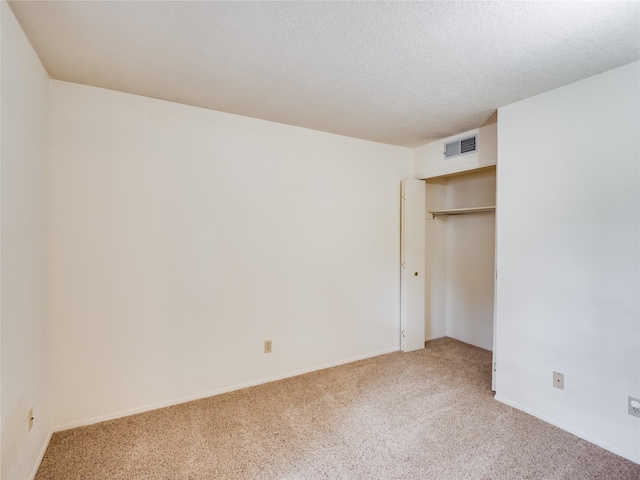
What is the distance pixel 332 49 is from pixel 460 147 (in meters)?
2.10

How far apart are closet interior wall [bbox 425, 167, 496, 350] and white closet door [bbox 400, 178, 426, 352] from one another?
38 cm

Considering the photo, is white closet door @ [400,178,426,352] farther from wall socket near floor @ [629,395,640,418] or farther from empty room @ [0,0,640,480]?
wall socket near floor @ [629,395,640,418]

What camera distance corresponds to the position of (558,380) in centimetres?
232

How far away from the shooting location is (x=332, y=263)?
3.38 m

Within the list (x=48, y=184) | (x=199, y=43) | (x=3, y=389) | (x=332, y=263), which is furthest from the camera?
(x=332, y=263)

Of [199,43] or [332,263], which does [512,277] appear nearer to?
[332,263]

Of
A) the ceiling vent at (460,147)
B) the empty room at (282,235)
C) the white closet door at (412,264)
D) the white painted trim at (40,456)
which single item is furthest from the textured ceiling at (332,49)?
the white painted trim at (40,456)

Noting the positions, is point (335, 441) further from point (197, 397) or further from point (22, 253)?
point (22, 253)

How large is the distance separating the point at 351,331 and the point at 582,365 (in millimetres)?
1997

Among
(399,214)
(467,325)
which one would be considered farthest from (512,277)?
(467,325)

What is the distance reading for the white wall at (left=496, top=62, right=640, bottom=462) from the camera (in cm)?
199

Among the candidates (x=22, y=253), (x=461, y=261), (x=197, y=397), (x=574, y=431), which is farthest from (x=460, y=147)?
(x=22, y=253)

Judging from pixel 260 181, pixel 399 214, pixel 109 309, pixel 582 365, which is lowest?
pixel 582 365

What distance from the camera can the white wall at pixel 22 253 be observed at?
1.49 metres
